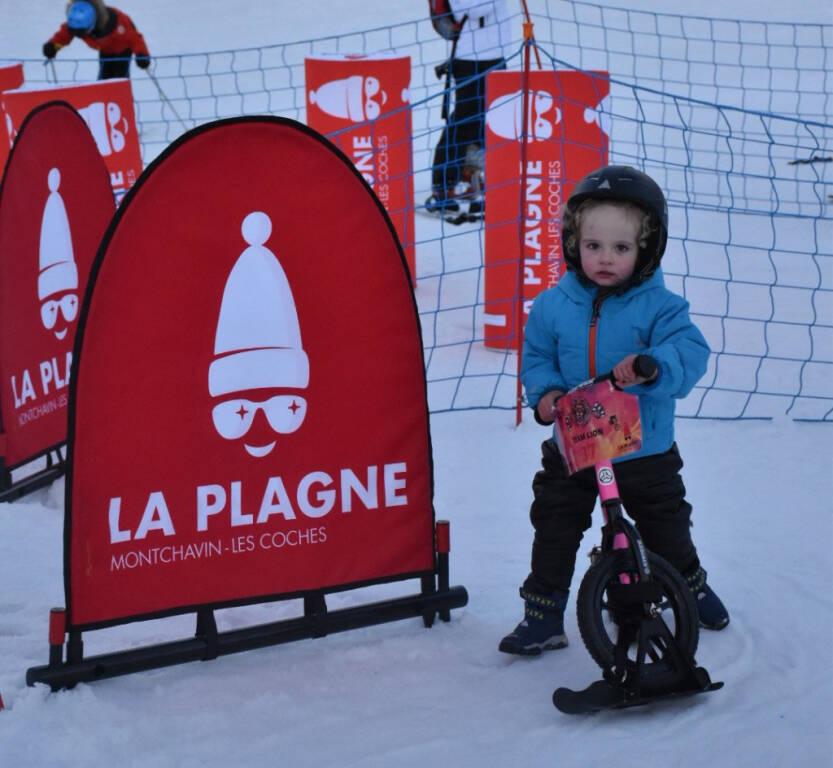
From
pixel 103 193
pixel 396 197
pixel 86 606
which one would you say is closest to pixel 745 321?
pixel 396 197

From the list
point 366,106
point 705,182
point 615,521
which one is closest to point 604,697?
point 615,521

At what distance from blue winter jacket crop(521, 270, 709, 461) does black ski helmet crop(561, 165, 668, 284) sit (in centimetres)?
4

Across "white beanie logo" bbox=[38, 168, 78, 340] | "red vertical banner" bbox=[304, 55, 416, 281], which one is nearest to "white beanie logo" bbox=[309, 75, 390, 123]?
"red vertical banner" bbox=[304, 55, 416, 281]

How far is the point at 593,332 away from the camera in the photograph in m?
2.31

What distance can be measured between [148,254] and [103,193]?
62.0 inches

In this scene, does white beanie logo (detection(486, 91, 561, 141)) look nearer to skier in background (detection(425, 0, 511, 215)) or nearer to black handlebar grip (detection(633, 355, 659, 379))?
skier in background (detection(425, 0, 511, 215))

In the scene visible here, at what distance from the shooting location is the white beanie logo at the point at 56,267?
3.47 m

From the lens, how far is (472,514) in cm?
331

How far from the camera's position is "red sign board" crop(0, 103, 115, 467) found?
11.0 ft

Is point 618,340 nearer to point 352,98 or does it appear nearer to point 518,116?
point 518,116

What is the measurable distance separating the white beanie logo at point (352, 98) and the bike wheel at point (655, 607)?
12.2ft

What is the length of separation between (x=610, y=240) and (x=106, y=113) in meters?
4.44

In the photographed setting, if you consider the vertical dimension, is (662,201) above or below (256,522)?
above

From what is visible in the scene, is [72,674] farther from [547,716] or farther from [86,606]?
[547,716]
